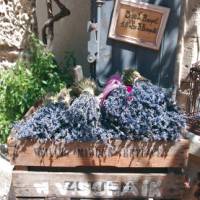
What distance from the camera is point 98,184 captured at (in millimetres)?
2551

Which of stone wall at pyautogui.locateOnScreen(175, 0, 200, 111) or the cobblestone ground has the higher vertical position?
stone wall at pyautogui.locateOnScreen(175, 0, 200, 111)

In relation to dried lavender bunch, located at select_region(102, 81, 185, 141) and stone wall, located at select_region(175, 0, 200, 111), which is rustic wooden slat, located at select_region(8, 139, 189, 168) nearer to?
dried lavender bunch, located at select_region(102, 81, 185, 141)

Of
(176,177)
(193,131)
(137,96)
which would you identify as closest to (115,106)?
(137,96)

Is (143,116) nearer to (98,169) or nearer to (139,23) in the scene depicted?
(98,169)

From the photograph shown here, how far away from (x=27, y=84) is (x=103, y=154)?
3.90ft

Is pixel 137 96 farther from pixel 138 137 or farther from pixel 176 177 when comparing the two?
pixel 176 177

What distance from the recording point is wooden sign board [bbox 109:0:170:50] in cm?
297

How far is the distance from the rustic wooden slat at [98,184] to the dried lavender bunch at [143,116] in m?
0.26

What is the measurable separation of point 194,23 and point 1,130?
175cm

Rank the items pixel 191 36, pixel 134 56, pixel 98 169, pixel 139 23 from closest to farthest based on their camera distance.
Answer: pixel 98 169 → pixel 139 23 → pixel 134 56 → pixel 191 36

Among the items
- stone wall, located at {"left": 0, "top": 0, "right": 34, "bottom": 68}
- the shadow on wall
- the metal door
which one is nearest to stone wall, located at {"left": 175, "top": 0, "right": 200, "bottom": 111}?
the metal door

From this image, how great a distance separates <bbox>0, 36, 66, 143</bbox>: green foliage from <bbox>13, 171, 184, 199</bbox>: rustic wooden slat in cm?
92

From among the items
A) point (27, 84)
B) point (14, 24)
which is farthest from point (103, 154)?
point (14, 24)

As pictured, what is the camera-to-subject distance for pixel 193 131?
9.56 ft
